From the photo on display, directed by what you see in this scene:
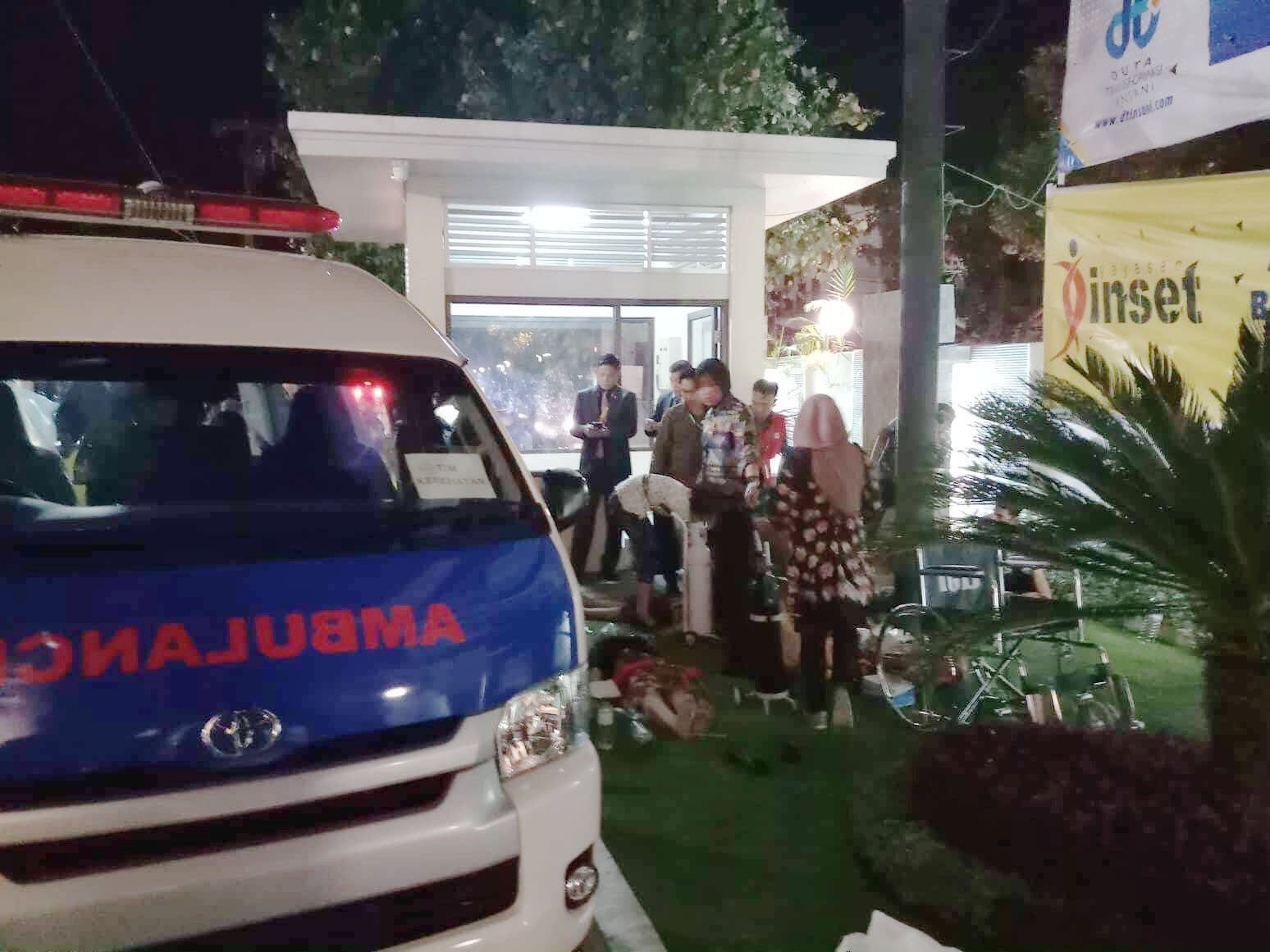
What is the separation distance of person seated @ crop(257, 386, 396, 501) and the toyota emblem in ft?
3.52

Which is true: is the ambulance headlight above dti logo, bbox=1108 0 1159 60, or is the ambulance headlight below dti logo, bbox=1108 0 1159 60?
below

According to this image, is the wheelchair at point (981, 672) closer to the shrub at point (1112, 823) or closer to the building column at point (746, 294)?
the shrub at point (1112, 823)

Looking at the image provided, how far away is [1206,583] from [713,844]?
2175mm

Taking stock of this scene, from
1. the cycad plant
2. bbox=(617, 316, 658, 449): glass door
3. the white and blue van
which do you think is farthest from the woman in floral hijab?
bbox=(617, 316, 658, 449): glass door

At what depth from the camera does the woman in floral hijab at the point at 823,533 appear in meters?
5.35

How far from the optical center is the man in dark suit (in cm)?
898

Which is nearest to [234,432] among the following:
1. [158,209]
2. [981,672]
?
[158,209]

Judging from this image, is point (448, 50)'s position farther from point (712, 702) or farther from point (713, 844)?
point (713, 844)

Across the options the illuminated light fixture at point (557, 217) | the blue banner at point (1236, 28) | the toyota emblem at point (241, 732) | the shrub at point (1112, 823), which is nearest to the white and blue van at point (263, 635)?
the toyota emblem at point (241, 732)

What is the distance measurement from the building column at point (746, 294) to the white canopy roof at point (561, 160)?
28 cm

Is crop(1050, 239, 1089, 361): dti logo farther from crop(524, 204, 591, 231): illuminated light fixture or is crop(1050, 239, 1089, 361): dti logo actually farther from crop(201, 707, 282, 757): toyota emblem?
crop(201, 707, 282, 757): toyota emblem

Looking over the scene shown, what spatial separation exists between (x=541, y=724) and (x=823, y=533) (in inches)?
121

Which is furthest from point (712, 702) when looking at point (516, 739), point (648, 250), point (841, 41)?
point (841, 41)

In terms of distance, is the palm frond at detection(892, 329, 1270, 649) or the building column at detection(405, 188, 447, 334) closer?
the palm frond at detection(892, 329, 1270, 649)
